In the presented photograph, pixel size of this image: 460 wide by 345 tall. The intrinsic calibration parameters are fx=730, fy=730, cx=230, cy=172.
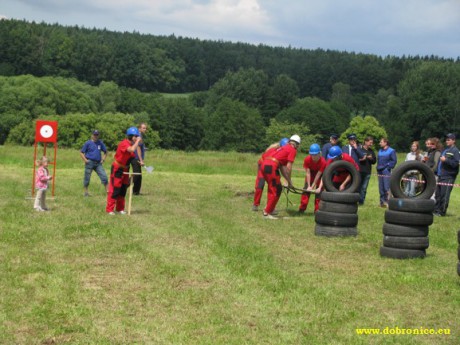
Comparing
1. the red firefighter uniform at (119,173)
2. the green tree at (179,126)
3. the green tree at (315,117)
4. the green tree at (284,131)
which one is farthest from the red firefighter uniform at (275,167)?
the green tree at (315,117)

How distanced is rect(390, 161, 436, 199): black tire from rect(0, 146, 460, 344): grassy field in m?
1.06

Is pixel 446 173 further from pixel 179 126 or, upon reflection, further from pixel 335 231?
pixel 179 126

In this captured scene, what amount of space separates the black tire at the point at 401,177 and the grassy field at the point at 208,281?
106 cm

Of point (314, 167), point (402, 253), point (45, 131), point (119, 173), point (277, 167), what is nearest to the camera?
point (402, 253)

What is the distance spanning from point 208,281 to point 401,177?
16.2 feet

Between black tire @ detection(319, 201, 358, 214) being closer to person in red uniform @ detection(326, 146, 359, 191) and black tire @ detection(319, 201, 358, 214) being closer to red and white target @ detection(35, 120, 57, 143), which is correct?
person in red uniform @ detection(326, 146, 359, 191)

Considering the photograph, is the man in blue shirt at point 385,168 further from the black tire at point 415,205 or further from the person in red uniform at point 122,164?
the black tire at point 415,205

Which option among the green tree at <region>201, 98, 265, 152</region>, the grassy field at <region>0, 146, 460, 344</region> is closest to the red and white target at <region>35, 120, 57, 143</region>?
the grassy field at <region>0, 146, 460, 344</region>

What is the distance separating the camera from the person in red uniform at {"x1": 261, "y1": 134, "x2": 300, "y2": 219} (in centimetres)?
1705

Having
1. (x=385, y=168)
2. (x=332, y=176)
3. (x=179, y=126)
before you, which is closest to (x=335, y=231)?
(x=332, y=176)

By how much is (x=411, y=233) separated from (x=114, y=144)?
285ft

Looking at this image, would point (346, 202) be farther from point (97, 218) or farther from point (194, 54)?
point (194, 54)

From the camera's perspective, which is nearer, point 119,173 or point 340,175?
point 119,173

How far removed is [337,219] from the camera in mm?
14117
